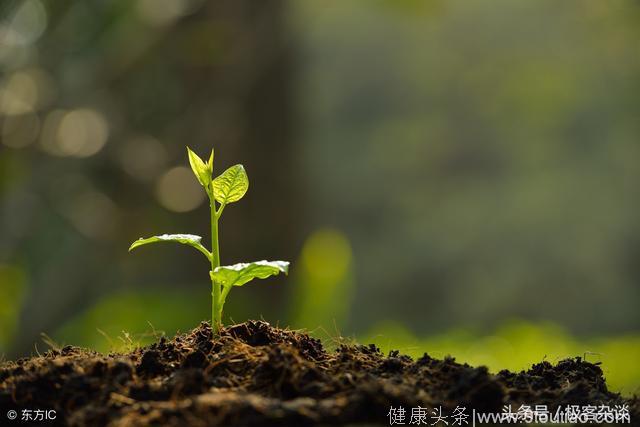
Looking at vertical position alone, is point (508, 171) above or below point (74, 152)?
above

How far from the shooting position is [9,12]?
4.60 meters

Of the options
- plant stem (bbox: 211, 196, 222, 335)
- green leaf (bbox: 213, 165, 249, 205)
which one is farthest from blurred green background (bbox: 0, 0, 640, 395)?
green leaf (bbox: 213, 165, 249, 205)

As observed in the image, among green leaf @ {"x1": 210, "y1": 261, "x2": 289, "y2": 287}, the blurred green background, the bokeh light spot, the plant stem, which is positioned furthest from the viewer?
the bokeh light spot

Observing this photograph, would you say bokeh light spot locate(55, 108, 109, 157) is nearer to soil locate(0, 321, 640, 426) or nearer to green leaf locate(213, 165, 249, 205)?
green leaf locate(213, 165, 249, 205)

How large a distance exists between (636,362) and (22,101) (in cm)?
397

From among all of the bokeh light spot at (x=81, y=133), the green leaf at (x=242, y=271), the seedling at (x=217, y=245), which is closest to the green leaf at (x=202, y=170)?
the seedling at (x=217, y=245)

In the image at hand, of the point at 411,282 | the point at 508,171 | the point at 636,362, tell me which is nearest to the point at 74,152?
the point at 636,362

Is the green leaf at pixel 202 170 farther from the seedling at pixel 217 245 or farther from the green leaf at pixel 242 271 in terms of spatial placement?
the green leaf at pixel 242 271

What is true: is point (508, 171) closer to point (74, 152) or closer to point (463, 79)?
point (463, 79)

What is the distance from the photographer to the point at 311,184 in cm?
869

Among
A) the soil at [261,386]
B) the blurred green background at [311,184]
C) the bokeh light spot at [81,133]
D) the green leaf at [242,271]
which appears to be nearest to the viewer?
the soil at [261,386]

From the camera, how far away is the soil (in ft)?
3.35

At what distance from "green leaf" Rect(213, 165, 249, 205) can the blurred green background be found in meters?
0.28

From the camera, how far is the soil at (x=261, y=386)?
1.02 m
